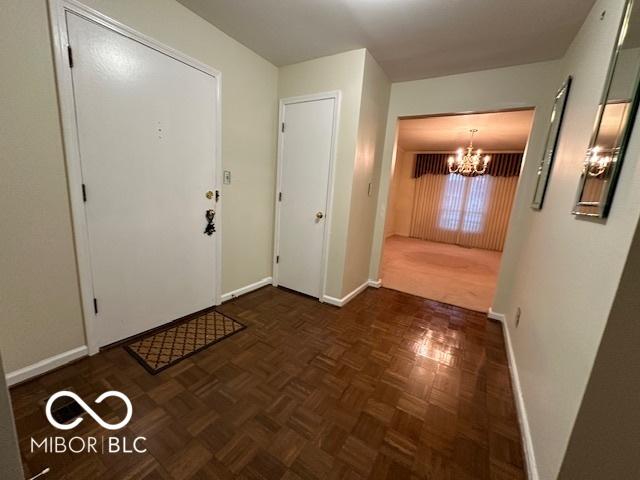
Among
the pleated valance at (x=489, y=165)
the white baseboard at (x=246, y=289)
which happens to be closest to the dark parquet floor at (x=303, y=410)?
the white baseboard at (x=246, y=289)

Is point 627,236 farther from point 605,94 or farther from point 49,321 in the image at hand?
point 49,321

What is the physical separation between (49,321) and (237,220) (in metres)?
1.47

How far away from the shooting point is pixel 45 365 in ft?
4.86

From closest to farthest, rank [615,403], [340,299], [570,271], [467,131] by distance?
[615,403]
[570,271]
[340,299]
[467,131]

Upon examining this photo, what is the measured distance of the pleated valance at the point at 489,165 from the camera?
19.0 ft

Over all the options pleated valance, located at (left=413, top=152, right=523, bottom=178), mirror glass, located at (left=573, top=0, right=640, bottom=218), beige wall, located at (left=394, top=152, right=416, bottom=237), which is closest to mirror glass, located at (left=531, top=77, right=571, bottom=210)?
mirror glass, located at (left=573, top=0, right=640, bottom=218)

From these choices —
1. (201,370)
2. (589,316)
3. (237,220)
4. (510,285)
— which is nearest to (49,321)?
(201,370)

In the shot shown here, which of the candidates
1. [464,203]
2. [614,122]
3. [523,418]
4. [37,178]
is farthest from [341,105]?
[464,203]

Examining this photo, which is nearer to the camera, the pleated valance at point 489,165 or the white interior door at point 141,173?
the white interior door at point 141,173

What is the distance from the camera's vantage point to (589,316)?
870 millimetres

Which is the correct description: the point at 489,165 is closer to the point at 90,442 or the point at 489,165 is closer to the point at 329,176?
the point at 329,176

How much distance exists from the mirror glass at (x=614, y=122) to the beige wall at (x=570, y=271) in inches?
1.8

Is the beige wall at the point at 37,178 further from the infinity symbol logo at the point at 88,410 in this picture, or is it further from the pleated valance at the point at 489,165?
the pleated valance at the point at 489,165

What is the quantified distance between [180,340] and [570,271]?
2397mm
